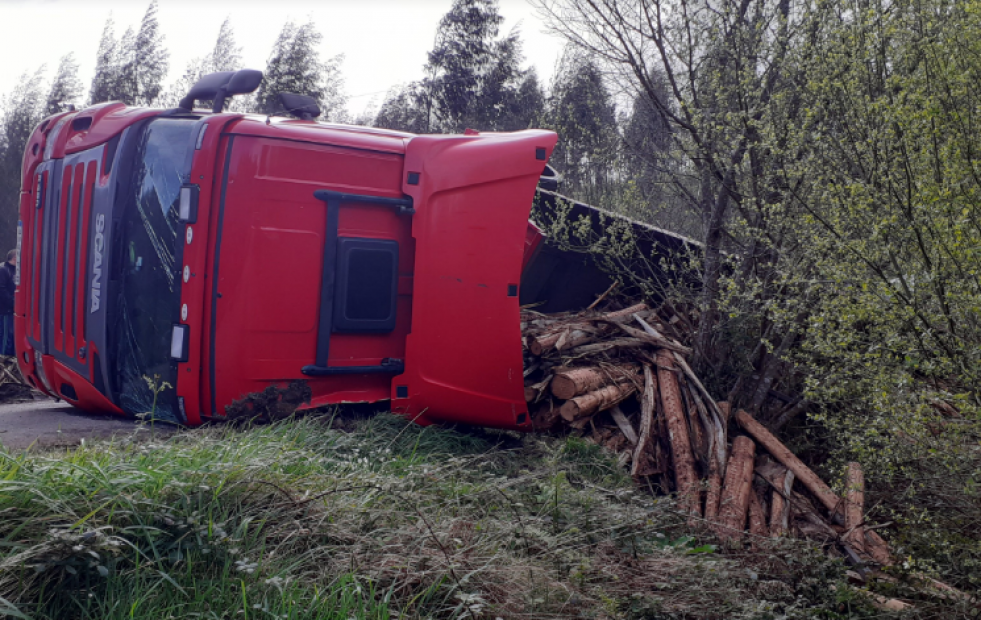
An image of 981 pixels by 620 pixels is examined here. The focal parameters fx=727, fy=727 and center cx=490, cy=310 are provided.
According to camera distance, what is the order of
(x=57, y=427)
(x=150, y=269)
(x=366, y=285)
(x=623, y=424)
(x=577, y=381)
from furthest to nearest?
1. (x=623, y=424)
2. (x=577, y=381)
3. (x=366, y=285)
4. (x=57, y=427)
5. (x=150, y=269)

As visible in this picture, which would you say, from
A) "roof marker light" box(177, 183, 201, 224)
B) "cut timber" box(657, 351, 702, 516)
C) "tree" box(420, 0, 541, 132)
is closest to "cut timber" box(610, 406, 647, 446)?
"cut timber" box(657, 351, 702, 516)

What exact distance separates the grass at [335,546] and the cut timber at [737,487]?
67 centimetres

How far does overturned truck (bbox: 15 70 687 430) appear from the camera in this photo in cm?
412

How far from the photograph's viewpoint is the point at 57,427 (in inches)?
169

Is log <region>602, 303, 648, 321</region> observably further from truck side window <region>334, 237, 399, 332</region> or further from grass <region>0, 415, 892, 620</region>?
grass <region>0, 415, 892, 620</region>

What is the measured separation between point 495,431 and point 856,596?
2570 millimetres

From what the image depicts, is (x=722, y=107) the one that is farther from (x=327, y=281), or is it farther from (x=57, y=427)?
(x=57, y=427)

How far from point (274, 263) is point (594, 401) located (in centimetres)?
239

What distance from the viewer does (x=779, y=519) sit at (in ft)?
15.3

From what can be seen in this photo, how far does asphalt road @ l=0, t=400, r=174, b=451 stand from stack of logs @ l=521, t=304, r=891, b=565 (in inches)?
103

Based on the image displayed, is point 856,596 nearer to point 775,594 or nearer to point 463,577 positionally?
point 775,594

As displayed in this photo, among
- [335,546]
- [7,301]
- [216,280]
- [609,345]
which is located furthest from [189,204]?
[7,301]

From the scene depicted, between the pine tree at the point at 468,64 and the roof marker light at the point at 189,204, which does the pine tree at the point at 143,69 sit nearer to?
the pine tree at the point at 468,64

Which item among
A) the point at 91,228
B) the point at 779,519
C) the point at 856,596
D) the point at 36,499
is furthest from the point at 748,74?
the point at 36,499
